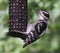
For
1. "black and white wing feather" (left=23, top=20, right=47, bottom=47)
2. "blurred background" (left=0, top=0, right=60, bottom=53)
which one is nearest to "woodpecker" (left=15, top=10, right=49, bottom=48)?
"black and white wing feather" (left=23, top=20, right=47, bottom=47)

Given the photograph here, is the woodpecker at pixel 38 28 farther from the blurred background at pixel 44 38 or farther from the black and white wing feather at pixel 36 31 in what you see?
the blurred background at pixel 44 38

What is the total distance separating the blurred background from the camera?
8.02ft

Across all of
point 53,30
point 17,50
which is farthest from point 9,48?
point 53,30

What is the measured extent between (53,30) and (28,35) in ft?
1.98

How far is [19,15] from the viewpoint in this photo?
2.04 metres

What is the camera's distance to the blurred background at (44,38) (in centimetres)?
244

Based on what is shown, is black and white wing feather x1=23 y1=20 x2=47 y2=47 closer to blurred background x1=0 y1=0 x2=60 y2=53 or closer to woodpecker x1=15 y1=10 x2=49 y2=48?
woodpecker x1=15 y1=10 x2=49 y2=48

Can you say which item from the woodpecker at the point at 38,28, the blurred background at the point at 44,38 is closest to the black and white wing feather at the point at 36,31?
the woodpecker at the point at 38,28

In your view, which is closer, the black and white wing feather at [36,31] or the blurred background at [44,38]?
the black and white wing feather at [36,31]

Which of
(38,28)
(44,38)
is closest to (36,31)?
(38,28)

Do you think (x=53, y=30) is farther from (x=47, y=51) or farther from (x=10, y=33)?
(x=10, y=33)

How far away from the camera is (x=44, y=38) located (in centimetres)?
254

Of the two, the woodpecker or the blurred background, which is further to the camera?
the blurred background

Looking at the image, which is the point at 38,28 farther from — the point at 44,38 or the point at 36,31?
the point at 44,38
